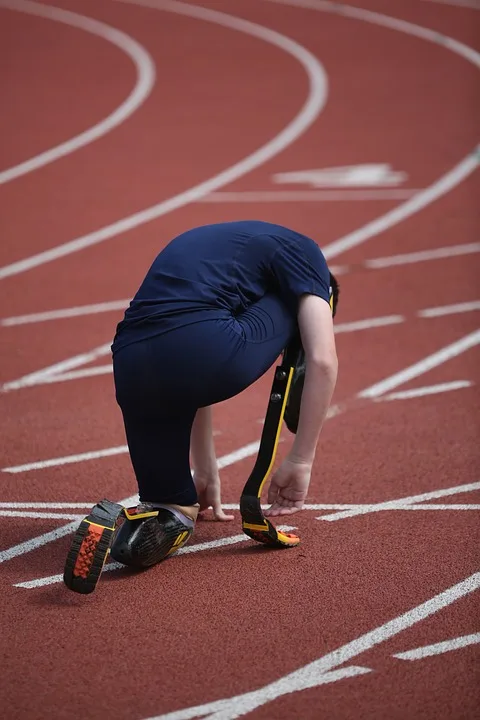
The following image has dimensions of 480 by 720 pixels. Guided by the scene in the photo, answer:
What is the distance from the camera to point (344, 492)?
473 cm

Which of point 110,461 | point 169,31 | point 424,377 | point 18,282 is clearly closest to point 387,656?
point 110,461

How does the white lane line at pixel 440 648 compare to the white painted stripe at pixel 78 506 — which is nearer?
the white lane line at pixel 440 648

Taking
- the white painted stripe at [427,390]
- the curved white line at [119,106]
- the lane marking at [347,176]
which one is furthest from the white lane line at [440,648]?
the curved white line at [119,106]

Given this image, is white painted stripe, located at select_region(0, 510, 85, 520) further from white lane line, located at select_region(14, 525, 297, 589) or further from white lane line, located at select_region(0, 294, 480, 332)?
white lane line, located at select_region(0, 294, 480, 332)

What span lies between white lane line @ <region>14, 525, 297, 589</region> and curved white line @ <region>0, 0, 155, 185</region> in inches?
278

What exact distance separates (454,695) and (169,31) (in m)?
13.7

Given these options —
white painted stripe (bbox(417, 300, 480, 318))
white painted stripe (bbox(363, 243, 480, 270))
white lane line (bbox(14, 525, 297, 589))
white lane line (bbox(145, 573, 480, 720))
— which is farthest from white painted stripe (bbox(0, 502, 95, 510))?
white painted stripe (bbox(363, 243, 480, 270))

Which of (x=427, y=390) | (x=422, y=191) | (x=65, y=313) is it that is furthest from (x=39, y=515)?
(x=422, y=191)

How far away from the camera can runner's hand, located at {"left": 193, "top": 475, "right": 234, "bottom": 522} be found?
431cm

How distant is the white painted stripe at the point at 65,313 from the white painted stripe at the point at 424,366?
2.20 metres

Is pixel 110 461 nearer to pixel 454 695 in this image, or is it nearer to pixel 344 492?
pixel 344 492

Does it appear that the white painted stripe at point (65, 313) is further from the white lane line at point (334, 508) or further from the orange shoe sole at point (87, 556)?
the orange shoe sole at point (87, 556)

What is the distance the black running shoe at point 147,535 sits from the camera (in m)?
3.80

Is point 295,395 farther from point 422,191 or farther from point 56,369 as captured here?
point 422,191
